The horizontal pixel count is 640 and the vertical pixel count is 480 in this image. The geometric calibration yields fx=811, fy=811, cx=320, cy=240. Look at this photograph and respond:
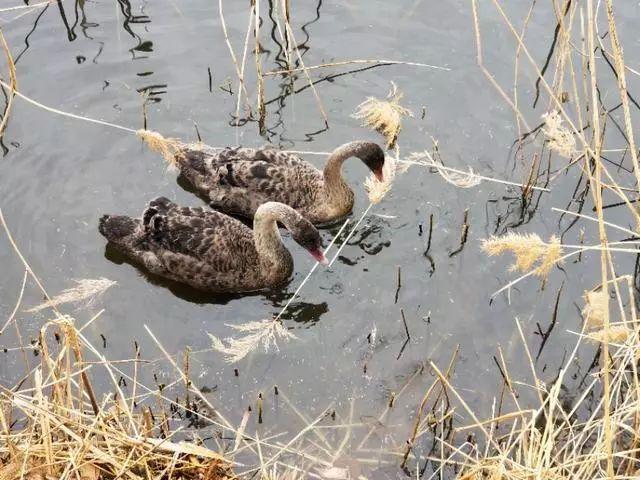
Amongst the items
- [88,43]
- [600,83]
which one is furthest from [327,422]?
[88,43]

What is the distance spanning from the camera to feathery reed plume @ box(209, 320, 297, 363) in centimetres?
572

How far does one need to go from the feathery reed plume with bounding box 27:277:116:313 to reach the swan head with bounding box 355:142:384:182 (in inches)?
90.0

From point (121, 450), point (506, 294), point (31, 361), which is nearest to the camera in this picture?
point (121, 450)

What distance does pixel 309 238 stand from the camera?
6105 mm

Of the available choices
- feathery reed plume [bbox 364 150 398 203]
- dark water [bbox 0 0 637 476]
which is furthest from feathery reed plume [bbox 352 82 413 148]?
feathery reed plume [bbox 364 150 398 203]

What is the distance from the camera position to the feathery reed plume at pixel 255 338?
572 centimetres

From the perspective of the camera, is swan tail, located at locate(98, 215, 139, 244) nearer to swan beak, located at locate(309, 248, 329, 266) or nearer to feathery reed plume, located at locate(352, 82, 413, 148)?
swan beak, located at locate(309, 248, 329, 266)

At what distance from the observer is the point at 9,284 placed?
6.29 metres

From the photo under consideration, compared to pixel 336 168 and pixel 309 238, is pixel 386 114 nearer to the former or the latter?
pixel 336 168

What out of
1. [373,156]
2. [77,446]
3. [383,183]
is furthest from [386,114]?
[77,446]

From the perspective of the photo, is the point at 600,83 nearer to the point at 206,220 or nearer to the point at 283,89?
the point at 283,89

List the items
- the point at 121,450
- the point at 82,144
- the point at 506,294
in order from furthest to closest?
the point at 82,144, the point at 506,294, the point at 121,450

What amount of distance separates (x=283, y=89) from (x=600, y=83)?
3.09m

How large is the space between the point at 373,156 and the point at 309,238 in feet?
3.62
